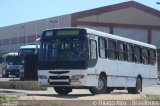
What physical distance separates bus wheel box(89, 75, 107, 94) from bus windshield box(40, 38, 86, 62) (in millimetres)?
1832

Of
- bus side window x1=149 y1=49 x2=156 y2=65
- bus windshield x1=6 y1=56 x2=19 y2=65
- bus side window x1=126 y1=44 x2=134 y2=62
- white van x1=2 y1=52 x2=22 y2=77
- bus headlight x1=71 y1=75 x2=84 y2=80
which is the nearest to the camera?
bus headlight x1=71 y1=75 x2=84 y2=80

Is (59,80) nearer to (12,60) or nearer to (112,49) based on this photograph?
(112,49)

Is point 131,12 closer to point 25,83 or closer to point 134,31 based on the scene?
point 134,31

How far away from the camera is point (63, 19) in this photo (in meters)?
86.8

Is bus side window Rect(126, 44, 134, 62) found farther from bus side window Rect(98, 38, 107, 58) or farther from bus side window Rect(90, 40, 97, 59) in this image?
bus side window Rect(90, 40, 97, 59)

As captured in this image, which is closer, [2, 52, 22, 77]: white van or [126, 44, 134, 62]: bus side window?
[126, 44, 134, 62]: bus side window

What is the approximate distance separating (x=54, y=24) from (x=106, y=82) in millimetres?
64901

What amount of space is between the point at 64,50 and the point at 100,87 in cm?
263

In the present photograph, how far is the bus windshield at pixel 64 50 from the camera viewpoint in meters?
→ 20.2

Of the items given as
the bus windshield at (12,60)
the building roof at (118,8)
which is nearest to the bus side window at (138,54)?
the bus windshield at (12,60)

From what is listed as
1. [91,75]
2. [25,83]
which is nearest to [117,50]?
[91,75]

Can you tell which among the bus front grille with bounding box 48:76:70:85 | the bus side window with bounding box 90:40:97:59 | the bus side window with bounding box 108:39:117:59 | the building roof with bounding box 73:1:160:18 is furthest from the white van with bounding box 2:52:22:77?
the bus front grille with bounding box 48:76:70:85

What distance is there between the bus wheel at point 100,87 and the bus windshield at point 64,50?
183 centimetres

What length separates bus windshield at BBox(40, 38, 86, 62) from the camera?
20250 millimetres
